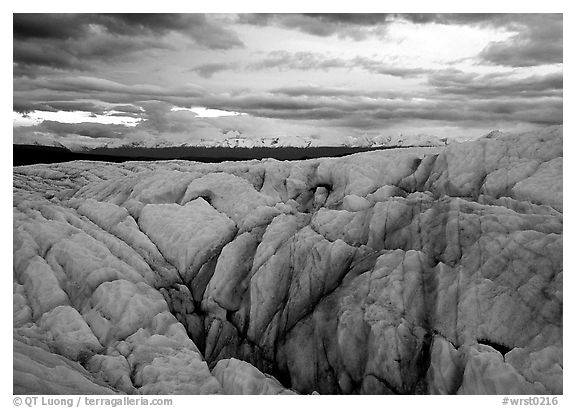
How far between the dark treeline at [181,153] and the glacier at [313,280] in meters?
1.40

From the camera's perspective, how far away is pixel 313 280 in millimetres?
9141

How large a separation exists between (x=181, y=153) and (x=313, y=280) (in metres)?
9.51

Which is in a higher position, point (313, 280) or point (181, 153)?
point (181, 153)

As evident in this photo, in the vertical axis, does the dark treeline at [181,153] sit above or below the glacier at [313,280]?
above

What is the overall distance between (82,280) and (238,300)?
346cm

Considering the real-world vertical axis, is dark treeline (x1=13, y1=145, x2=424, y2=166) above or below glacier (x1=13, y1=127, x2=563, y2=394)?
above

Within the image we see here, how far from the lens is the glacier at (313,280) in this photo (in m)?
7.51

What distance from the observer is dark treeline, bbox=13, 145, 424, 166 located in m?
12.5

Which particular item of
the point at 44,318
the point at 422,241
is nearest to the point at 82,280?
the point at 44,318

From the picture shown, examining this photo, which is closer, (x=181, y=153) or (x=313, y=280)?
(x=313, y=280)

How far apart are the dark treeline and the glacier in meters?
1.40

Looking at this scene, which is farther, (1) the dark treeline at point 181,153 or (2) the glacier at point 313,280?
(1) the dark treeline at point 181,153

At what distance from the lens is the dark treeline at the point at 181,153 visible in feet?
41.1

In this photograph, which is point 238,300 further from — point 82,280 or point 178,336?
point 82,280
